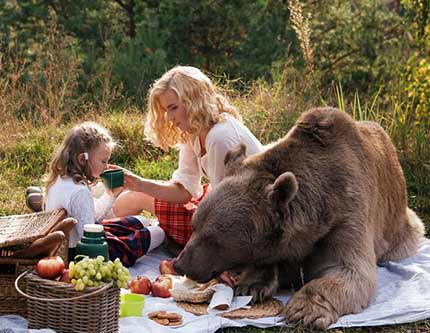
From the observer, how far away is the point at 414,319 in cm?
504

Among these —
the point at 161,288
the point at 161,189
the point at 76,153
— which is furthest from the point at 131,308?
the point at 161,189

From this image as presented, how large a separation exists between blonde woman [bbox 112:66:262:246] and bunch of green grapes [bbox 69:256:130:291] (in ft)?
5.36

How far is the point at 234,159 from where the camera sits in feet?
17.7

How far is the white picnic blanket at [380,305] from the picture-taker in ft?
15.8

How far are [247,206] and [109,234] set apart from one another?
1212 mm

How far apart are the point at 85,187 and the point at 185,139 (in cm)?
106

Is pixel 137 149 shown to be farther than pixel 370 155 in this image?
Yes

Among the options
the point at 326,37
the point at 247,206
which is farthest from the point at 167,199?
the point at 326,37

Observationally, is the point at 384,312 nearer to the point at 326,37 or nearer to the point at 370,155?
the point at 370,155

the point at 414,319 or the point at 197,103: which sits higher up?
the point at 197,103

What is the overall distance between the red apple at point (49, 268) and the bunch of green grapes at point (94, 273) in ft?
0.37

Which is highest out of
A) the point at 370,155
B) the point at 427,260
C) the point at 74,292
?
the point at 370,155

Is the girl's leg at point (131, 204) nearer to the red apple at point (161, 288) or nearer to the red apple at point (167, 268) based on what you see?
the red apple at point (167, 268)

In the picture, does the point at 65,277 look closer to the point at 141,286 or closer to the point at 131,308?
the point at 131,308
